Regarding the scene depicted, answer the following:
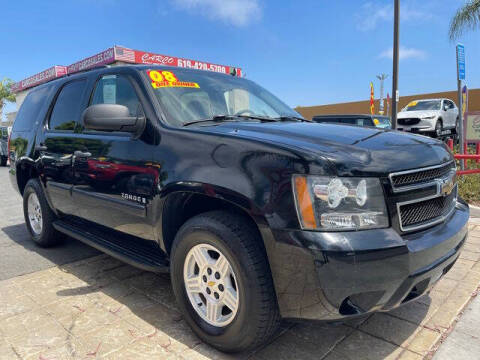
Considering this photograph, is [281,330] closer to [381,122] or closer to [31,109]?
[31,109]

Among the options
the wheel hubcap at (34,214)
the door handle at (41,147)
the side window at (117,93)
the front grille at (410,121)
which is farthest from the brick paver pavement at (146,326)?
the front grille at (410,121)

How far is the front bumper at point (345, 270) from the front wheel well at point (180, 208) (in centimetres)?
63

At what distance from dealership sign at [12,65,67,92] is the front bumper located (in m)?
25.3

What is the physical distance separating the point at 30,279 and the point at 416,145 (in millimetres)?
3366

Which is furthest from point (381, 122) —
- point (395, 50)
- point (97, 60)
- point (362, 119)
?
point (97, 60)

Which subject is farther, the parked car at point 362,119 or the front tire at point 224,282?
the parked car at point 362,119

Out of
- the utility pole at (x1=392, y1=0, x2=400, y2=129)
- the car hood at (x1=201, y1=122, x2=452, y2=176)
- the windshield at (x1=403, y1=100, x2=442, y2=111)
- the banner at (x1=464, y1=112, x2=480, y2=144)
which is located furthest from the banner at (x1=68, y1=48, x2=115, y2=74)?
the car hood at (x1=201, y1=122, x2=452, y2=176)

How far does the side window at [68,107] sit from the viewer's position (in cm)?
365

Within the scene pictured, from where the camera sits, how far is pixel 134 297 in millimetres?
3004

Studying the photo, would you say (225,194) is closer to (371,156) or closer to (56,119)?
(371,156)

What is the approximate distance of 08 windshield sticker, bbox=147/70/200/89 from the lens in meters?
2.91

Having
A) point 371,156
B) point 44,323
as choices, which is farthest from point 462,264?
point 44,323

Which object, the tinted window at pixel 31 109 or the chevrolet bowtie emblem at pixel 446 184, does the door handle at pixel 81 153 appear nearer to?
the tinted window at pixel 31 109

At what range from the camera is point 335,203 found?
183cm
